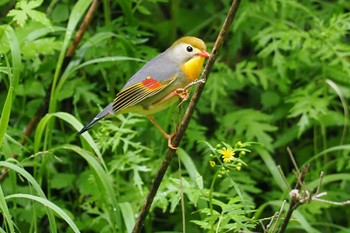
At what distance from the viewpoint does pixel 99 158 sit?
351 centimetres

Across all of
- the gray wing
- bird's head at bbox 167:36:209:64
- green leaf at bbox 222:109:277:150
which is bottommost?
green leaf at bbox 222:109:277:150

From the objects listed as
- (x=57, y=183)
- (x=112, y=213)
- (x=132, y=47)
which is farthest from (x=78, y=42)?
(x=112, y=213)

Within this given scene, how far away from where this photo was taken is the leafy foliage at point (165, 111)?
13.0 ft

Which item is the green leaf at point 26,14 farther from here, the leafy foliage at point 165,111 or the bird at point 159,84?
the bird at point 159,84

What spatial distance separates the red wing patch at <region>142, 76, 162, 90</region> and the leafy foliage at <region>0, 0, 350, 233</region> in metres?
0.47

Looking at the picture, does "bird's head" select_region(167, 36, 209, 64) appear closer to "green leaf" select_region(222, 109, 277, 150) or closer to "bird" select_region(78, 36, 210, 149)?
"bird" select_region(78, 36, 210, 149)

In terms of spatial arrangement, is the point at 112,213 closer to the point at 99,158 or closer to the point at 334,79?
the point at 99,158

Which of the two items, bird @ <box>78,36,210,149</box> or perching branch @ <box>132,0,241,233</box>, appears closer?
perching branch @ <box>132,0,241,233</box>

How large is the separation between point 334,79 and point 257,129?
25.6 inches

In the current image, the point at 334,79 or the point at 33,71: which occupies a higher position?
the point at 33,71

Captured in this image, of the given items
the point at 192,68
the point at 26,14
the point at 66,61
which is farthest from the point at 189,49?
the point at 66,61

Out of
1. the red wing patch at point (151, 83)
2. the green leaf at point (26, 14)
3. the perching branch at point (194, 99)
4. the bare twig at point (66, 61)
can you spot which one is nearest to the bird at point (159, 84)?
the red wing patch at point (151, 83)

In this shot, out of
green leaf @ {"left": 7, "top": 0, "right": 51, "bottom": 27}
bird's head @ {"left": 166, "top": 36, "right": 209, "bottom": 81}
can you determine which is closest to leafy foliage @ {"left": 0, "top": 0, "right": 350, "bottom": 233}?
green leaf @ {"left": 7, "top": 0, "right": 51, "bottom": 27}

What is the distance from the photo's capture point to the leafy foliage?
3.96 metres
